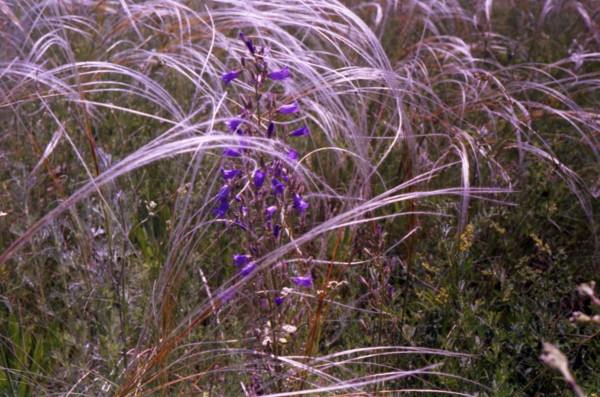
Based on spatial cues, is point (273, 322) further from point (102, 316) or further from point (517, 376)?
point (517, 376)

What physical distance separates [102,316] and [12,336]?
23 cm

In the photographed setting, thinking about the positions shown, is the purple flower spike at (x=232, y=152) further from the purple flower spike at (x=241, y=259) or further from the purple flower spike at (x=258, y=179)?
the purple flower spike at (x=241, y=259)

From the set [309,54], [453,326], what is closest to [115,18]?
[309,54]

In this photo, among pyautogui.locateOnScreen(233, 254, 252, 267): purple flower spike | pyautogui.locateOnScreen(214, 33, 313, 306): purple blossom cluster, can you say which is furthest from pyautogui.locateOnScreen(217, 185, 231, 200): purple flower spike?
pyautogui.locateOnScreen(233, 254, 252, 267): purple flower spike

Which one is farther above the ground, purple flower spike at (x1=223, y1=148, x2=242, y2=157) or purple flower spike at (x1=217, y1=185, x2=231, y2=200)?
purple flower spike at (x1=223, y1=148, x2=242, y2=157)

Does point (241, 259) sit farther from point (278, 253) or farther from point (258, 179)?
point (278, 253)

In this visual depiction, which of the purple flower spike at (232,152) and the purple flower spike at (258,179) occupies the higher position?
the purple flower spike at (232,152)

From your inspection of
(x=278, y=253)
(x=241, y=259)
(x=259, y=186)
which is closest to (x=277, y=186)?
(x=259, y=186)

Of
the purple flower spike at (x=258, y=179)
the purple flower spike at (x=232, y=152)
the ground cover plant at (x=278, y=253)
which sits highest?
the purple flower spike at (x=232, y=152)

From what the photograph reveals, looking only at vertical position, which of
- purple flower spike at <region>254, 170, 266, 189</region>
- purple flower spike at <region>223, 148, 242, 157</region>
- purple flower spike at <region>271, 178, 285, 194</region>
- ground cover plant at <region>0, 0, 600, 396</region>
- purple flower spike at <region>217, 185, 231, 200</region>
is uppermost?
purple flower spike at <region>223, 148, 242, 157</region>

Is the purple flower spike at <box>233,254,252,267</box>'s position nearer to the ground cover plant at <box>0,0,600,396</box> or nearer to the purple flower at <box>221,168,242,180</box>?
the ground cover plant at <box>0,0,600,396</box>

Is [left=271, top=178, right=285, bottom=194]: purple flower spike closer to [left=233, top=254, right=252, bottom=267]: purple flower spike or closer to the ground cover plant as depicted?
the ground cover plant

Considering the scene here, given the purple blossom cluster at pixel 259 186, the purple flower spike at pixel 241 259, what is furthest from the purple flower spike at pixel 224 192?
the purple flower spike at pixel 241 259

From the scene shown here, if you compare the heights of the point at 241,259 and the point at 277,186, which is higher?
the point at 277,186
